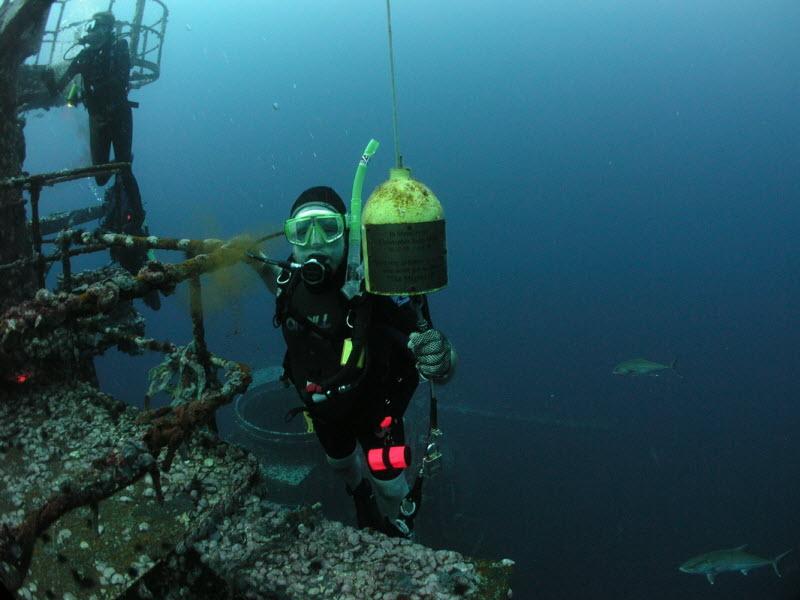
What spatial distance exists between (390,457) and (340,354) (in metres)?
0.79

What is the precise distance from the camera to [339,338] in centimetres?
339

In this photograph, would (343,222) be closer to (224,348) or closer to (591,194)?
(224,348)

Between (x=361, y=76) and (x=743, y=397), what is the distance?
12401 cm

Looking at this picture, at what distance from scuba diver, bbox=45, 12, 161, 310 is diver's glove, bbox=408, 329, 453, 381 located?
23.0 feet

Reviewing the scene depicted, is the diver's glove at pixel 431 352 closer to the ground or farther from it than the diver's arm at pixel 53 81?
closer to the ground

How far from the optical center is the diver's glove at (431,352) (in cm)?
279

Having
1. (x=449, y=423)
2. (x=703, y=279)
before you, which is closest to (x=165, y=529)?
(x=449, y=423)

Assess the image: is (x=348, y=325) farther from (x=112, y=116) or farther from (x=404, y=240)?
(x=112, y=116)

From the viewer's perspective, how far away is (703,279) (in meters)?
106

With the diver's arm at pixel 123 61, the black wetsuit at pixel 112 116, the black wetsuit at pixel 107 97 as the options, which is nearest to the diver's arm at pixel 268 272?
the black wetsuit at pixel 112 116

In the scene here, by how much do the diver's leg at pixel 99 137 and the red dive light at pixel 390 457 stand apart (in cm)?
748

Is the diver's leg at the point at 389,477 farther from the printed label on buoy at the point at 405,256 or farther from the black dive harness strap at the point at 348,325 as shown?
the printed label on buoy at the point at 405,256

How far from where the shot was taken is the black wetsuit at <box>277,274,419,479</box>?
3.39 m

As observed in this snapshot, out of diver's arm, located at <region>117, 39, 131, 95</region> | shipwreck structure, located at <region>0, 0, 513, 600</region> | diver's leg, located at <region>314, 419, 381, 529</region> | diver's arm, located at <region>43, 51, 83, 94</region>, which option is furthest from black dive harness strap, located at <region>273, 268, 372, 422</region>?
diver's arm, located at <region>43, 51, 83, 94</region>
